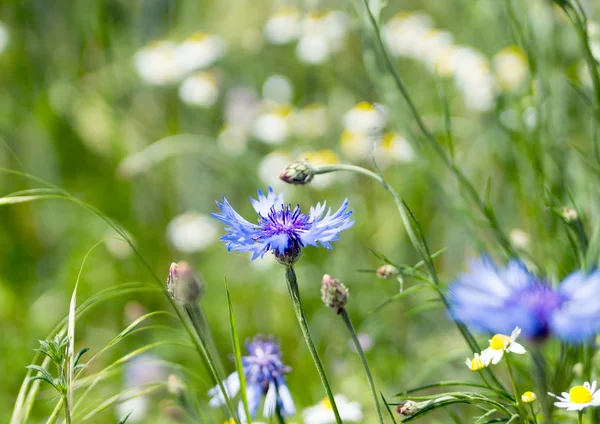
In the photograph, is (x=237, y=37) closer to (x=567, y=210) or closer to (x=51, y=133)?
(x=51, y=133)

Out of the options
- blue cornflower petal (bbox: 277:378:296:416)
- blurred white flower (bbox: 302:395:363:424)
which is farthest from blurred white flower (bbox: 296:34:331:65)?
blue cornflower petal (bbox: 277:378:296:416)

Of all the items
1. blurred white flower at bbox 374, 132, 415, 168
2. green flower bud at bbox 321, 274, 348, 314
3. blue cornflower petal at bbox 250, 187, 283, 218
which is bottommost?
green flower bud at bbox 321, 274, 348, 314

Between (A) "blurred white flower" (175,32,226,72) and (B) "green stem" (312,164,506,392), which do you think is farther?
(A) "blurred white flower" (175,32,226,72)

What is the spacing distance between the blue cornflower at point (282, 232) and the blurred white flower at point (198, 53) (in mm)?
1313

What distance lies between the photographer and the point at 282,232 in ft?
2.11

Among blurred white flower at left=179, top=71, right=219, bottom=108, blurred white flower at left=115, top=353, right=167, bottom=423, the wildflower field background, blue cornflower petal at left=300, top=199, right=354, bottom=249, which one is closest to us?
blue cornflower petal at left=300, top=199, right=354, bottom=249

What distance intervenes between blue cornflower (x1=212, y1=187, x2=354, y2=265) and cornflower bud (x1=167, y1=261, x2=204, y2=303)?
0.06 m

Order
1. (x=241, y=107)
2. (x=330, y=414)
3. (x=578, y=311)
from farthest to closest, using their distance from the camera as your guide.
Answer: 1. (x=241, y=107)
2. (x=330, y=414)
3. (x=578, y=311)

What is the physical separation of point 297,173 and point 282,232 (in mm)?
112

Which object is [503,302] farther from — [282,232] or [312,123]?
[312,123]

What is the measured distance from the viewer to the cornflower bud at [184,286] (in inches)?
25.7

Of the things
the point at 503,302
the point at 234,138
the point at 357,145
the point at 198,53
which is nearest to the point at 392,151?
the point at 357,145

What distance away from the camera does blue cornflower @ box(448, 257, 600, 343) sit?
1.69ft

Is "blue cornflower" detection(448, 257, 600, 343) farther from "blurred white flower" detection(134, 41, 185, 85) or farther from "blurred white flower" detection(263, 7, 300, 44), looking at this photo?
"blurred white flower" detection(134, 41, 185, 85)
